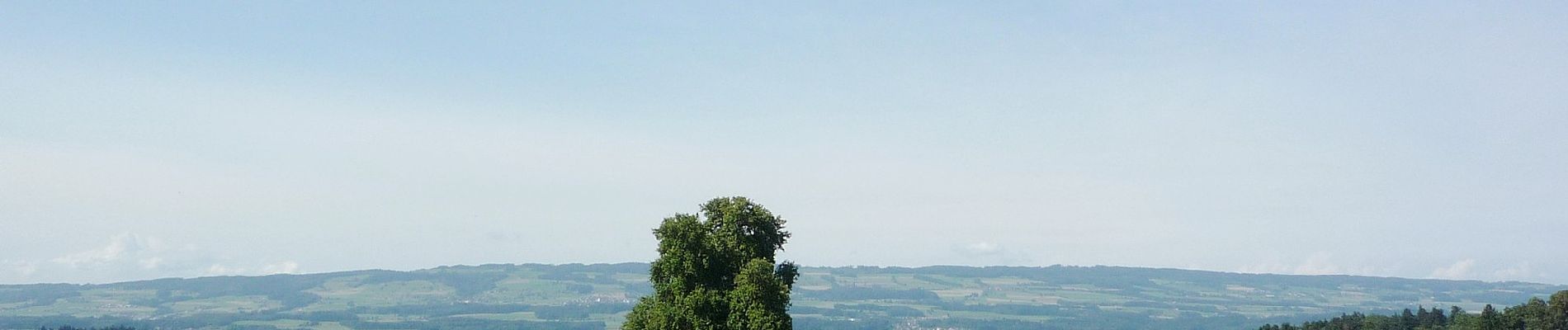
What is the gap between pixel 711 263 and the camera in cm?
3116

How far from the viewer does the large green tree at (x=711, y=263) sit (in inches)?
1202

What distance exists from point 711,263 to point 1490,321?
116469 millimetres

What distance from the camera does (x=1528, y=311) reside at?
11944 centimetres

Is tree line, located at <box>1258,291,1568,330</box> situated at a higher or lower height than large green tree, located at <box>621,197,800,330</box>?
lower

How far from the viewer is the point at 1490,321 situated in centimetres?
12088

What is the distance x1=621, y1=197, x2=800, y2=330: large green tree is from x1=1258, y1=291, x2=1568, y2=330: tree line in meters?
107

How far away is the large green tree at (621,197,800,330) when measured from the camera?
30531 millimetres

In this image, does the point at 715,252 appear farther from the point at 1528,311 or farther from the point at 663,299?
the point at 1528,311

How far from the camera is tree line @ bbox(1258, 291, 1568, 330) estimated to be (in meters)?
111

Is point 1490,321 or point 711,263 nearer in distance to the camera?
point 711,263

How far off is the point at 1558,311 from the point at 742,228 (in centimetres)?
10770

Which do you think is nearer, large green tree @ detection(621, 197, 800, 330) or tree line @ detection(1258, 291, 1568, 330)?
large green tree @ detection(621, 197, 800, 330)

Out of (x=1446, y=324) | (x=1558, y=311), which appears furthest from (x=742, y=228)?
(x=1446, y=324)

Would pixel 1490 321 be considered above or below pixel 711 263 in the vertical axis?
below
